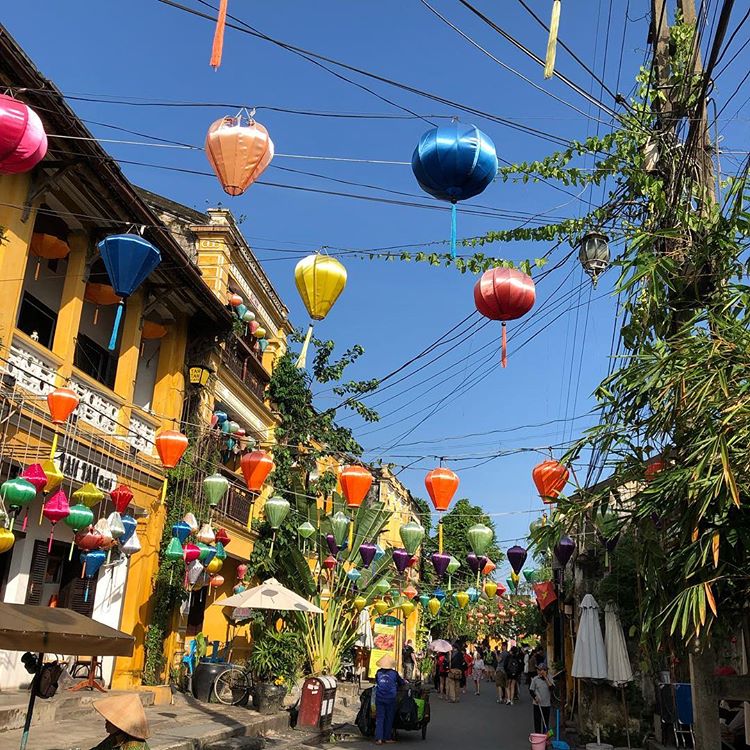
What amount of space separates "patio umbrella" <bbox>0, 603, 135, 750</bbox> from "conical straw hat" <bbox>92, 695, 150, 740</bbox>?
104 cm

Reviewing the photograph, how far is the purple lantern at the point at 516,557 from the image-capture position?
15.6 metres

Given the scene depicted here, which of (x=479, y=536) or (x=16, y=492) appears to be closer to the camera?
(x=16, y=492)

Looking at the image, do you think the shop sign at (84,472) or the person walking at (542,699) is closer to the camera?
the shop sign at (84,472)

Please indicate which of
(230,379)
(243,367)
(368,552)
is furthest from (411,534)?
(243,367)

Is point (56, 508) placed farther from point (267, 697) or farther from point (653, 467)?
point (653, 467)

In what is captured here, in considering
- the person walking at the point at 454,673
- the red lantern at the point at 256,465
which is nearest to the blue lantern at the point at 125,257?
the red lantern at the point at 256,465

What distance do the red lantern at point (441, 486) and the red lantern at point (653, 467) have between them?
16.5 ft

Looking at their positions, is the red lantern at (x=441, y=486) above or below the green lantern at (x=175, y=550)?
above

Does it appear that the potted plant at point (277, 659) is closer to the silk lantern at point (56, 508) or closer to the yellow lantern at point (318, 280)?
the silk lantern at point (56, 508)

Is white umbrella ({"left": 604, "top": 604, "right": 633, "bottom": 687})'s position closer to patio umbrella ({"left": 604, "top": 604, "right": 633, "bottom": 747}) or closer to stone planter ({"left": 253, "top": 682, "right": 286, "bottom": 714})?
patio umbrella ({"left": 604, "top": 604, "right": 633, "bottom": 747})

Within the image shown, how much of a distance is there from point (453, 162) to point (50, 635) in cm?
520

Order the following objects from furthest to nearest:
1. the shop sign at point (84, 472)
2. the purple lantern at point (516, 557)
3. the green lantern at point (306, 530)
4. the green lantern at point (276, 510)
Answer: the green lantern at point (306, 530), the purple lantern at point (516, 557), the green lantern at point (276, 510), the shop sign at point (84, 472)

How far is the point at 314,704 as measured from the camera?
13.8m

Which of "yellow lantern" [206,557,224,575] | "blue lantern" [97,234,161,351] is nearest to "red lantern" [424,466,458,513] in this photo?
"yellow lantern" [206,557,224,575]
